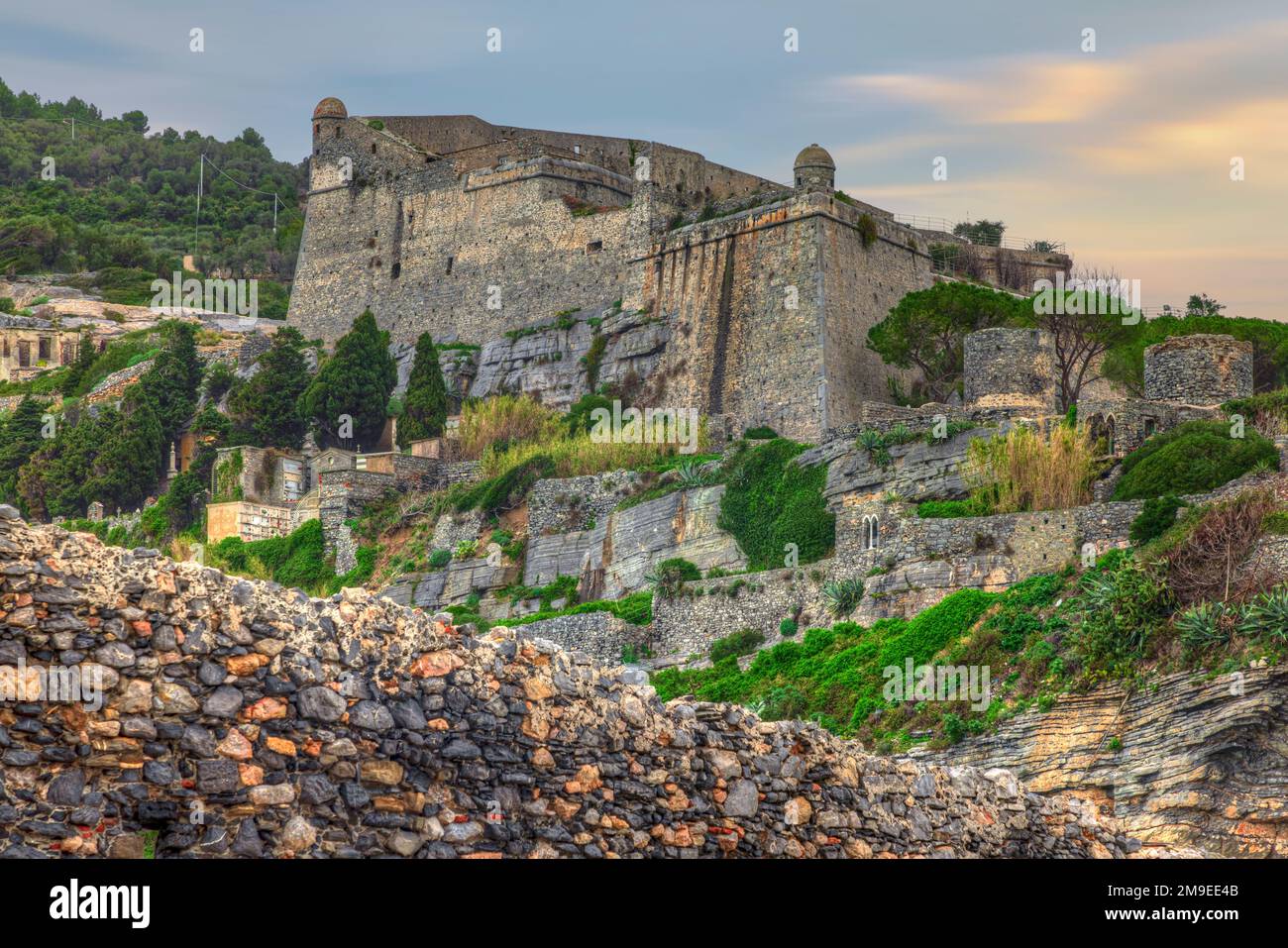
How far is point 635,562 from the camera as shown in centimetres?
3825

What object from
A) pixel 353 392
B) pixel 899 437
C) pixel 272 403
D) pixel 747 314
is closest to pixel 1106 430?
pixel 899 437

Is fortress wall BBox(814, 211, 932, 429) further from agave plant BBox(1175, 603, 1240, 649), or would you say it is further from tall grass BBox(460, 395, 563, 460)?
agave plant BBox(1175, 603, 1240, 649)

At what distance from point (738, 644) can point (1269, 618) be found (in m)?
10.7

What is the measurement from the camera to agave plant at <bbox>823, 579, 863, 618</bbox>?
32156 mm

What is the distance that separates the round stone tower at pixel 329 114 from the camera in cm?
5875

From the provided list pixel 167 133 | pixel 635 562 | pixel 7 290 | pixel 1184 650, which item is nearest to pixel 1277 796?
pixel 1184 650

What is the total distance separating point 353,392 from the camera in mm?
48906

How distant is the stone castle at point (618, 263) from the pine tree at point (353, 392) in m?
2.20

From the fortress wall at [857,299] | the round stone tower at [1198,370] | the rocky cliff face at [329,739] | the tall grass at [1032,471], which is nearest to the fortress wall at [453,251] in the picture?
the fortress wall at [857,299]

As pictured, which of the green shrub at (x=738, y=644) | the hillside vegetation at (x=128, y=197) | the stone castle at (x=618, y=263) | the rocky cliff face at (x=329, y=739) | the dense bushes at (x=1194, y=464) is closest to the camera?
the rocky cliff face at (x=329, y=739)

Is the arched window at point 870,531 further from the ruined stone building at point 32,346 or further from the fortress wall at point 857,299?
the ruined stone building at point 32,346

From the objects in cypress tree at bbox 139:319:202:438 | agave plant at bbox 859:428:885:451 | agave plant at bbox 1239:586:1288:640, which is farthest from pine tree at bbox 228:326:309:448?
agave plant at bbox 1239:586:1288:640

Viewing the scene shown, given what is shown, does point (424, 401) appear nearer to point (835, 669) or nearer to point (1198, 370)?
point (1198, 370)
